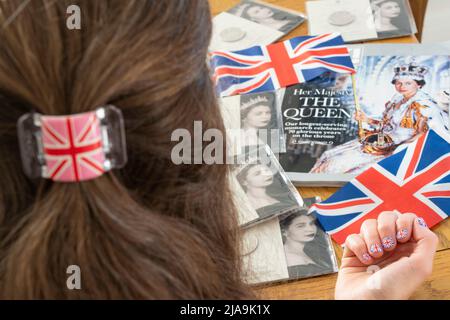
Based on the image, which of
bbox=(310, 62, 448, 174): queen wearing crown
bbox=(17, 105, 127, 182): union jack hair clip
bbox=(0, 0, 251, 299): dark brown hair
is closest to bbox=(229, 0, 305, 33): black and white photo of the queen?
bbox=(310, 62, 448, 174): queen wearing crown

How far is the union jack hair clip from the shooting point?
16.8 inches

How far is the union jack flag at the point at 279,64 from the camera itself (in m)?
0.98

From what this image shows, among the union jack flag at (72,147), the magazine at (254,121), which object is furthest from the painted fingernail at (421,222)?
the union jack flag at (72,147)

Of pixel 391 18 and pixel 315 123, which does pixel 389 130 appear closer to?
pixel 315 123

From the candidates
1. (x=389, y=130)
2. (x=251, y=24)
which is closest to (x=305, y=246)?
(x=389, y=130)

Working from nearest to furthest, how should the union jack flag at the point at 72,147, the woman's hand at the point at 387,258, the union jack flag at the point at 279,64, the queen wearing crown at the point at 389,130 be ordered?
the union jack flag at the point at 72,147 → the woman's hand at the point at 387,258 → the queen wearing crown at the point at 389,130 → the union jack flag at the point at 279,64

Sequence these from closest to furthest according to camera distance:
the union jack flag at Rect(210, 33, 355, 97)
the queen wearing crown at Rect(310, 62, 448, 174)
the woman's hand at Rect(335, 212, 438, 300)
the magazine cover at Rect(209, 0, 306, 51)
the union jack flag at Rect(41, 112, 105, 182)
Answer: the union jack flag at Rect(41, 112, 105, 182) → the woman's hand at Rect(335, 212, 438, 300) → the queen wearing crown at Rect(310, 62, 448, 174) → the union jack flag at Rect(210, 33, 355, 97) → the magazine cover at Rect(209, 0, 306, 51)

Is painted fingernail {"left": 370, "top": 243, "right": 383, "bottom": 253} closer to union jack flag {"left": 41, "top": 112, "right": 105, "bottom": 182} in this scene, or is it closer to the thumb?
the thumb

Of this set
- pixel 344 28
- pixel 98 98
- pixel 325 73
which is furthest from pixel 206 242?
pixel 344 28

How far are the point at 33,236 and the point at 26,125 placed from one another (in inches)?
3.6

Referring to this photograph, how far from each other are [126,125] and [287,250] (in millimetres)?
358

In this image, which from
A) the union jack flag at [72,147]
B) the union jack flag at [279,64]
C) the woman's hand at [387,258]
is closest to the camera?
the union jack flag at [72,147]

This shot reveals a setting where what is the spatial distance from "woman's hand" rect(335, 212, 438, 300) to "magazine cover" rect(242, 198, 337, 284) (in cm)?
3

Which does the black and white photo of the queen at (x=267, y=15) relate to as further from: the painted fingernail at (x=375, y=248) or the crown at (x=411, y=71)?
the painted fingernail at (x=375, y=248)
